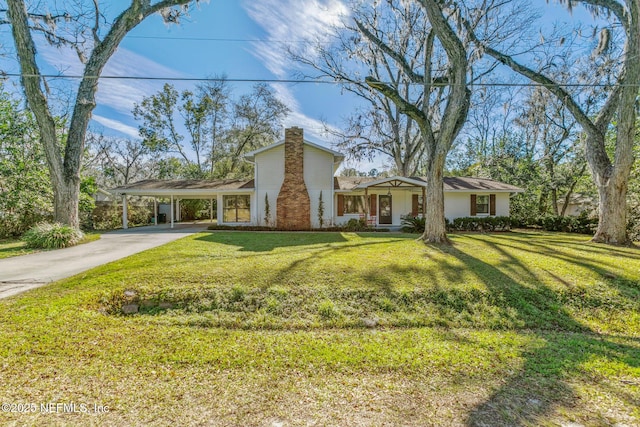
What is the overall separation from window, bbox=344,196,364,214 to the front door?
122 centimetres

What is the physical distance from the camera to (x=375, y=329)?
16.1 feet

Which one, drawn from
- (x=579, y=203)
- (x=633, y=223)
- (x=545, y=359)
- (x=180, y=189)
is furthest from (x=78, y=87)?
(x=579, y=203)

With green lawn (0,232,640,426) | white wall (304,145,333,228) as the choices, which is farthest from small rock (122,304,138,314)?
white wall (304,145,333,228)

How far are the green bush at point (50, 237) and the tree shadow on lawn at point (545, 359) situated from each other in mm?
12859

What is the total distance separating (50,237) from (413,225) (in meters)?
15.6

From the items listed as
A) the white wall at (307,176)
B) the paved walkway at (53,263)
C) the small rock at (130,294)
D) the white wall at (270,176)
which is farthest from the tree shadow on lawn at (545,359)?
the white wall at (270,176)

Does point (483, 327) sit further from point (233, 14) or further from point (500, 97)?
point (500, 97)

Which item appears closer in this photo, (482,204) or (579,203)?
(482,204)

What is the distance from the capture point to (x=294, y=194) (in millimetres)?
16266

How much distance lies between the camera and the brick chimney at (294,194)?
638 inches

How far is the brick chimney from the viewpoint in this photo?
16203mm

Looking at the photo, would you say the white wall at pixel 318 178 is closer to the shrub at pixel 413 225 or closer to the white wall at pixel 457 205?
the shrub at pixel 413 225

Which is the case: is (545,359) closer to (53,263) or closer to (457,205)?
(53,263)

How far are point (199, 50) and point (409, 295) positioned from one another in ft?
40.9
